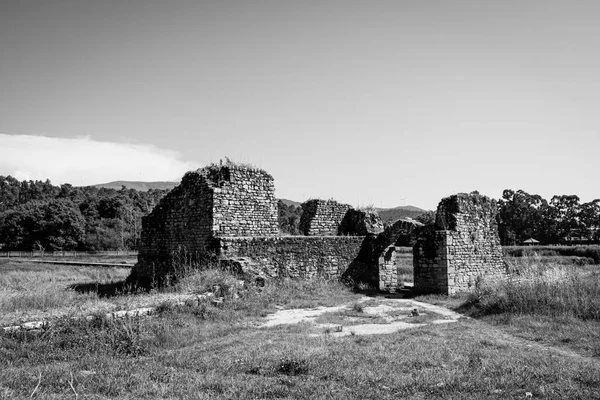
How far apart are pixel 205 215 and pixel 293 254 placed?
3901 mm

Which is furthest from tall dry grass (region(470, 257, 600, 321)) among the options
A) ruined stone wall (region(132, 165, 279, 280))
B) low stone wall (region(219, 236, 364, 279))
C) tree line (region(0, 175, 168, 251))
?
tree line (region(0, 175, 168, 251))

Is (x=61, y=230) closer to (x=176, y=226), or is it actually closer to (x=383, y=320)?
(x=176, y=226)

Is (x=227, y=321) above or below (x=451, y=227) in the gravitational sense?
below

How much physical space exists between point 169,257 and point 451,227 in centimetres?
1218

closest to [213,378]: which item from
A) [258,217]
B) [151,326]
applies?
[151,326]

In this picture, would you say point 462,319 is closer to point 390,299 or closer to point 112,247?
point 390,299

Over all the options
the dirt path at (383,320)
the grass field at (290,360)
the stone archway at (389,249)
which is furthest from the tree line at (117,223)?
the grass field at (290,360)

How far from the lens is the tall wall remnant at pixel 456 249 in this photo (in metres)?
18.8

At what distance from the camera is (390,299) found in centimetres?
1728

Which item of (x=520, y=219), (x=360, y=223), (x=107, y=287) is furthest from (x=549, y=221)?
(x=107, y=287)

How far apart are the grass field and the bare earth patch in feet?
2.17

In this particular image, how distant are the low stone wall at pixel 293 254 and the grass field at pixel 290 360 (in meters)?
4.78

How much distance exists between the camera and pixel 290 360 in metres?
7.42

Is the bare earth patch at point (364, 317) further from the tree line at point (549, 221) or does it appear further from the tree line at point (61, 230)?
the tree line at point (549, 221)
